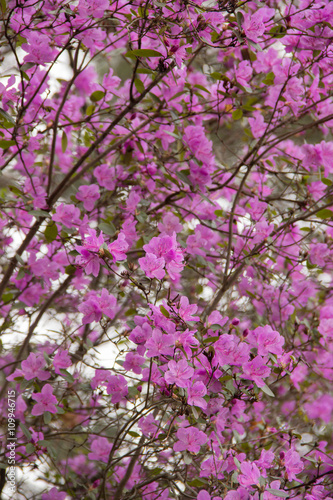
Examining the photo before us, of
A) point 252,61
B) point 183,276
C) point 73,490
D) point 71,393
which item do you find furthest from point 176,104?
point 73,490

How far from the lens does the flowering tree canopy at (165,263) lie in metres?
1.58

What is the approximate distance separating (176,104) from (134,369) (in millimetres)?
1118

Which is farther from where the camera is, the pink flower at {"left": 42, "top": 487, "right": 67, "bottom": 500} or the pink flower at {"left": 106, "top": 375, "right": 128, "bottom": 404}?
the pink flower at {"left": 42, "top": 487, "right": 67, "bottom": 500}

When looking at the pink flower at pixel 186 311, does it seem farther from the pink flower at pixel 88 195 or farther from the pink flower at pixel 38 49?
the pink flower at pixel 38 49

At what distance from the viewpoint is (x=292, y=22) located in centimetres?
190

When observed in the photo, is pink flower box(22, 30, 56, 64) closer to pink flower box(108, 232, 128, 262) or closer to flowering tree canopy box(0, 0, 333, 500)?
flowering tree canopy box(0, 0, 333, 500)

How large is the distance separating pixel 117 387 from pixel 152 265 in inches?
23.0

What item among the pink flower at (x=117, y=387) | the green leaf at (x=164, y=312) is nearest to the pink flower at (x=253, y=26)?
the green leaf at (x=164, y=312)

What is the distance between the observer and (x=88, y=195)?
2.14 m

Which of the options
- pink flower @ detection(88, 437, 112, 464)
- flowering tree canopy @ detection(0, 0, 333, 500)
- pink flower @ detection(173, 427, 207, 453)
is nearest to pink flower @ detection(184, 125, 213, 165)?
flowering tree canopy @ detection(0, 0, 333, 500)

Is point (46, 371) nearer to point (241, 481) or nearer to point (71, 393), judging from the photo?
point (71, 393)

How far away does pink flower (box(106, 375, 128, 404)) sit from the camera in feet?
6.03

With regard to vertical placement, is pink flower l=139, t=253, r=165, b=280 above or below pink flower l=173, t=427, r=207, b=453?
above

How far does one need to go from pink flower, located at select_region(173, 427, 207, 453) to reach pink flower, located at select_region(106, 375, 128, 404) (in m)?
0.34
